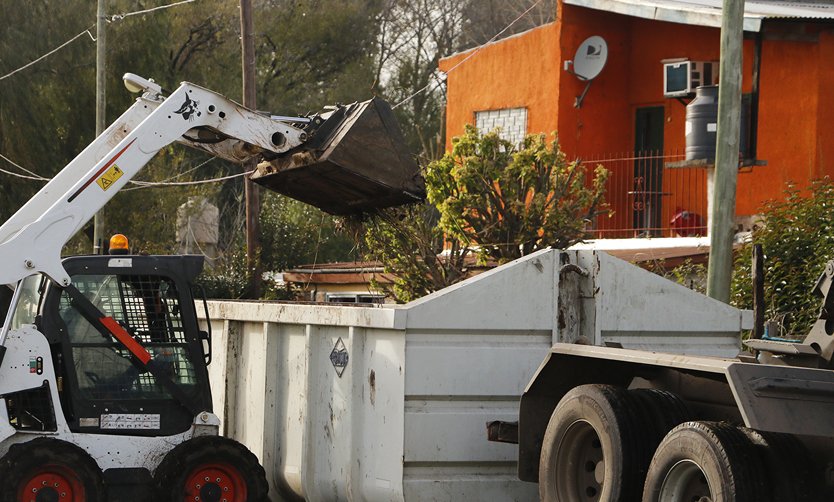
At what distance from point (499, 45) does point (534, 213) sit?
8.55 meters

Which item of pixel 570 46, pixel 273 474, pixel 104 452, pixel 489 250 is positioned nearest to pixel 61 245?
pixel 104 452

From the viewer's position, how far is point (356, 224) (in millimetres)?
10664

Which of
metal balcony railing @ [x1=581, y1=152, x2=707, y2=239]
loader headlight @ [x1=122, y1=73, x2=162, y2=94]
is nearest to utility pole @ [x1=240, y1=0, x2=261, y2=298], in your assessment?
metal balcony railing @ [x1=581, y1=152, x2=707, y2=239]

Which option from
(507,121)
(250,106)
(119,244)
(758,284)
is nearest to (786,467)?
(758,284)

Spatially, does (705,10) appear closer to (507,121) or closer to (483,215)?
(507,121)

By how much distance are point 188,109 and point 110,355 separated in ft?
5.70

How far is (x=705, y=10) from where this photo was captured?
19109 millimetres

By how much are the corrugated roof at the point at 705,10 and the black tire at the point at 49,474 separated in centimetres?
1179

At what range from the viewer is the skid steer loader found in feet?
27.5

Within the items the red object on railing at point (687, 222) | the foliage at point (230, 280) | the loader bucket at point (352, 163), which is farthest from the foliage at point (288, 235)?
the loader bucket at point (352, 163)

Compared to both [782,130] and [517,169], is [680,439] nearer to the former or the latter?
[517,169]

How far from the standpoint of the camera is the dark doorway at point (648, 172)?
20.4m

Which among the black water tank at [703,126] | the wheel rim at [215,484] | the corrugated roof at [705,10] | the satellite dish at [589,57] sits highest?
the corrugated roof at [705,10]

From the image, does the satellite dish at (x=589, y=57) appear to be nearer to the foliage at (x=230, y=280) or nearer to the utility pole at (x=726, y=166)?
the foliage at (x=230, y=280)
